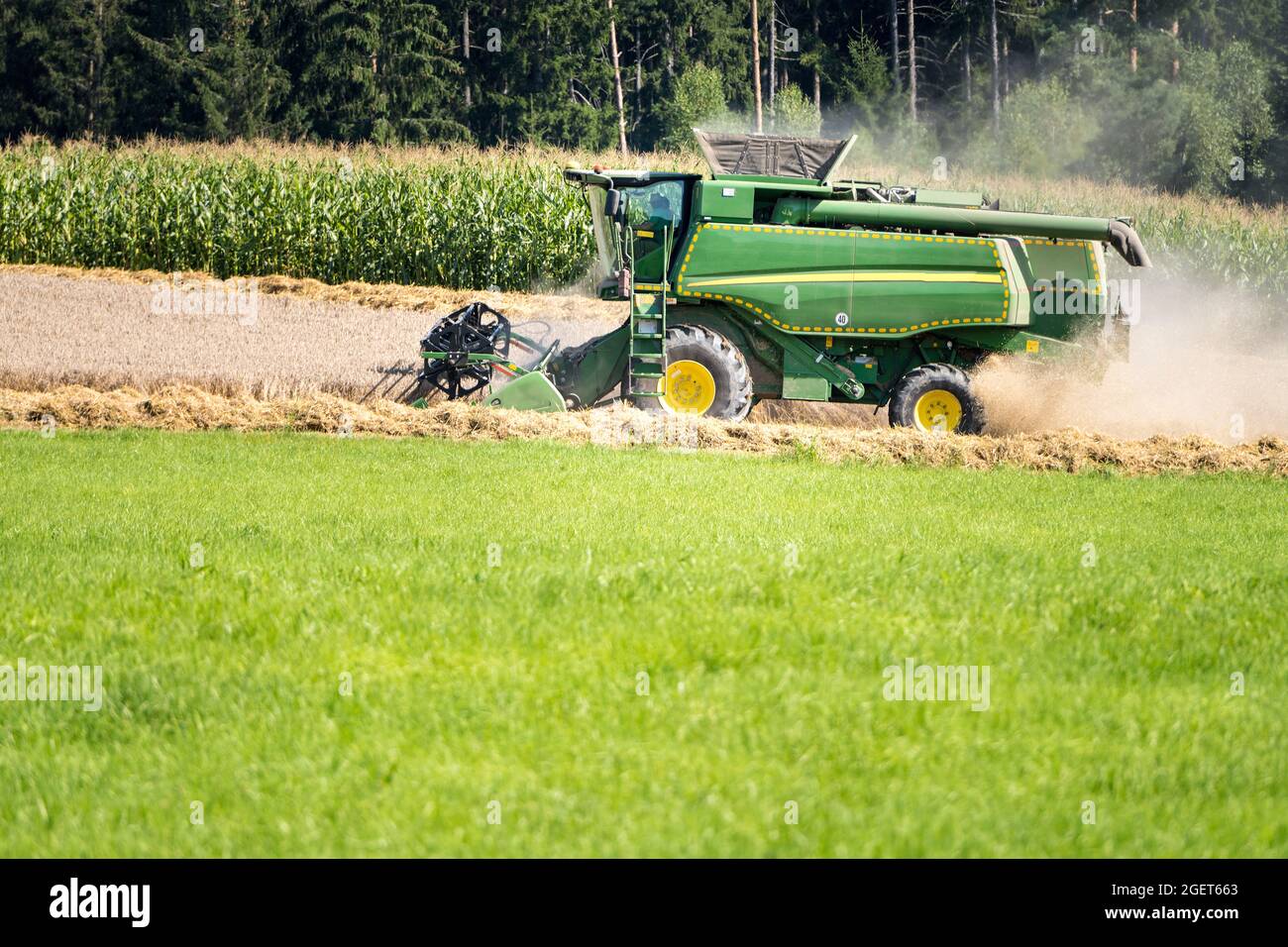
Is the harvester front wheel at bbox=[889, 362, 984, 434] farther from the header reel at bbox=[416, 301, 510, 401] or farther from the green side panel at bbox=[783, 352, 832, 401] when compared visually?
the header reel at bbox=[416, 301, 510, 401]

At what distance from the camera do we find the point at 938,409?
49.5 ft

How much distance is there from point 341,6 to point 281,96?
4163 mm

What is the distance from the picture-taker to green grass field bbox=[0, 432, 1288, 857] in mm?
4680

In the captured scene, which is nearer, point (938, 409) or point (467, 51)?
point (938, 409)

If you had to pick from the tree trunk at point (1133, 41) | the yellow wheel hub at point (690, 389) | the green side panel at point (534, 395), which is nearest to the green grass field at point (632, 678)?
the yellow wheel hub at point (690, 389)

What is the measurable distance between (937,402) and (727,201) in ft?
10.3

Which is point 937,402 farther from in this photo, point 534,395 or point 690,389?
point 534,395

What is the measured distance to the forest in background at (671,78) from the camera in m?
50.8

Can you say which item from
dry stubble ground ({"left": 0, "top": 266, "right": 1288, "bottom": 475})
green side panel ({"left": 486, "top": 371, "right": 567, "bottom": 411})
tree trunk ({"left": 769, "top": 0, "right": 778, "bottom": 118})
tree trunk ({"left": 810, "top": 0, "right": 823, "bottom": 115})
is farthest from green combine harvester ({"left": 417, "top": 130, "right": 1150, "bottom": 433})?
tree trunk ({"left": 810, "top": 0, "right": 823, "bottom": 115})

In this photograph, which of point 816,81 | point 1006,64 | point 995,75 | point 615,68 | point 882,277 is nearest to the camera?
point 882,277

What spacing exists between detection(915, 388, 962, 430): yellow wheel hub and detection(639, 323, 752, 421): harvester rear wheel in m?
1.89

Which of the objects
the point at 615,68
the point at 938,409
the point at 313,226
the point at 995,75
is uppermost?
the point at 615,68

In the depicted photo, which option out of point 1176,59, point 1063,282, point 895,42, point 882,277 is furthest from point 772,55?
point 882,277
